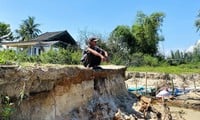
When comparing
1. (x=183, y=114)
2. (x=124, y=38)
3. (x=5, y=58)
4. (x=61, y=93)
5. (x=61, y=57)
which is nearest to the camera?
(x=5, y=58)

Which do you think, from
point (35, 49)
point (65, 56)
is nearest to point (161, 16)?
point (35, 49)

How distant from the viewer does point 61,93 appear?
7367 millimetres

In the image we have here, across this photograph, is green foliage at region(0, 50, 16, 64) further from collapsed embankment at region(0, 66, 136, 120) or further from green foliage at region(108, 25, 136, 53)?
green foliage at region(108, 25, 136, 53)

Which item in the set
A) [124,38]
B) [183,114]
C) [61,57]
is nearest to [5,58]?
[183,114]

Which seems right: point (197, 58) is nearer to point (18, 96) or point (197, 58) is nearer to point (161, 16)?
point (161, 16)

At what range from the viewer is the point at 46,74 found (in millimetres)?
6422

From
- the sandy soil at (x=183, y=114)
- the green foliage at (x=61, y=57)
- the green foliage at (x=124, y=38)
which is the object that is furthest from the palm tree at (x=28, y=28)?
the sandy soil at (x=183, y=114)

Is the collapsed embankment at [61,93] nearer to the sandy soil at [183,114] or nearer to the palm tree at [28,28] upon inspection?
the sandy soil at [183,114]

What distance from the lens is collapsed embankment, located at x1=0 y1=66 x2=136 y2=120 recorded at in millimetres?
5738

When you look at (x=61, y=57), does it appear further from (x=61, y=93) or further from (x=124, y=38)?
(x=124, y=38)

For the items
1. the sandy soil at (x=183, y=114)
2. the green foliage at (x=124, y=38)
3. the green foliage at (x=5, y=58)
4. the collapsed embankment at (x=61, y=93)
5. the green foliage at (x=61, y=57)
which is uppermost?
the green foliage at (x=124, y=38)

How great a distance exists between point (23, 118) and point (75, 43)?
31921 mm

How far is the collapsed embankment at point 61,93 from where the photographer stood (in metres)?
5.74

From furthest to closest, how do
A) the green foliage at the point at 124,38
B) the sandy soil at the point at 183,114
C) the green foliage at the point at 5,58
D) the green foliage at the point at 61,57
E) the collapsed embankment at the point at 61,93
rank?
the green foliage at the point at 124,38, the green foliage at the point at 61,57, the sandy soil at the point at 183,114, the green foliage at the point at 5,58, the collapsed embankment at the point at 61,93
